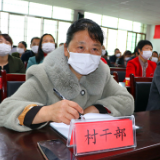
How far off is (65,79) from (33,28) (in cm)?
878

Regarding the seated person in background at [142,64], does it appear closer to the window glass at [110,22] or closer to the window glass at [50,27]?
the window glass at [50,27]

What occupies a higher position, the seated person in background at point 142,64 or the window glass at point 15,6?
the window glass at point 15,6

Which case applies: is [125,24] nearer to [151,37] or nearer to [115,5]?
[151,37]

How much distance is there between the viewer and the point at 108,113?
983mm

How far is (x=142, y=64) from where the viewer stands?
3027 millimetres

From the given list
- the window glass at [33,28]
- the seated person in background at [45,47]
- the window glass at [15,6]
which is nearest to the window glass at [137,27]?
the window glass at [33,28]

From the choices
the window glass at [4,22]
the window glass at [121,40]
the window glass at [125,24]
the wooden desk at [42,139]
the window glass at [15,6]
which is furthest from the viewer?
the window glass at [121,40]

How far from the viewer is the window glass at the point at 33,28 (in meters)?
8.95

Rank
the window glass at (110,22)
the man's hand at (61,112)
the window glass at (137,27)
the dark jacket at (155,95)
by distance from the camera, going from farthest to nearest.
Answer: the window glass at (137,27), the window glass at (110,22), the dark jacket at (155,95), the man's hand at (61,112)

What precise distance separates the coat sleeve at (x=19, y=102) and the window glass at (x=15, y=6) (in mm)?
8702

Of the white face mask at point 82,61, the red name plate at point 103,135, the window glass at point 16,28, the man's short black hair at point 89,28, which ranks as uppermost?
the window glass at point 16,28

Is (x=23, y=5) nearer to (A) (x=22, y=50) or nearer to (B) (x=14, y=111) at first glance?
(A) (x=22, y=50)

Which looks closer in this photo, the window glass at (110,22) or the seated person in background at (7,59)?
the seated person in background at (7,59)

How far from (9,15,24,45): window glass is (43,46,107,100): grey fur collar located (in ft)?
27.0
